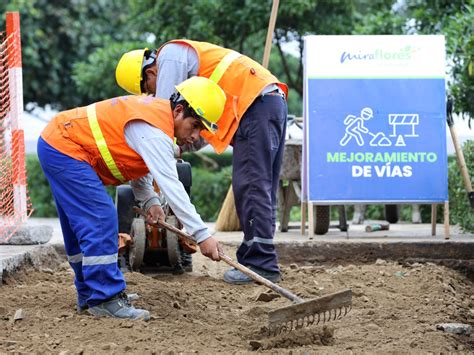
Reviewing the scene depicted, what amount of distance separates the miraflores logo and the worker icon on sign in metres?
0.48

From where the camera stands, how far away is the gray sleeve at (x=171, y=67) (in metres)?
6.54

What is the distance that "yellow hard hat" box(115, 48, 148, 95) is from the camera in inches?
257

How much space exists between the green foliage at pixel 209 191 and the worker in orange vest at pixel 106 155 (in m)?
8.03

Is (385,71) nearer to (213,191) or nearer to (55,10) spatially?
(213,191)

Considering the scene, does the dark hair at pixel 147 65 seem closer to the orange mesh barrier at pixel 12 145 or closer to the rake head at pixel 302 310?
the orange mesh barrier at pixel 12 145

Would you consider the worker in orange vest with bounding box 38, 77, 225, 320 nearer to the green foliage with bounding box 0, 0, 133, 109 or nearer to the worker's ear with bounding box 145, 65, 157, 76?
the worker's ear with bounding box 145, 65, 157, 76

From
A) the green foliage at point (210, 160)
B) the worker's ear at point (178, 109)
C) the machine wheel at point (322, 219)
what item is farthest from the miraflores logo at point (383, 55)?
the green foliage at point (210, 160)

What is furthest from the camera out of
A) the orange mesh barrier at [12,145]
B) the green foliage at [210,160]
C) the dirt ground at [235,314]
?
the green foliage at [210,160]

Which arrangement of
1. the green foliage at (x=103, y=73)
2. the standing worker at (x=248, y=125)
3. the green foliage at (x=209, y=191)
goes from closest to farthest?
the standing worker at (x=248, y=125) < the green foliage at (x=209, y=191) < the green foliage at (x=103, y=73)

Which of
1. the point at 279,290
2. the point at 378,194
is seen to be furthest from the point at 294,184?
the point at 279,290

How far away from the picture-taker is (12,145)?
8.20 metres

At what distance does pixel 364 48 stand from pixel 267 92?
220 cm

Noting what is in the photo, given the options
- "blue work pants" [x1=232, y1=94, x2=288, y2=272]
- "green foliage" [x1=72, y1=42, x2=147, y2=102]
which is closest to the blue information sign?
"blue work pants" [x1=232, y1=94, x2=288, y2=272]

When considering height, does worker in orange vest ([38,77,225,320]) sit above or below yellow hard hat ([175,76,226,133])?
below
